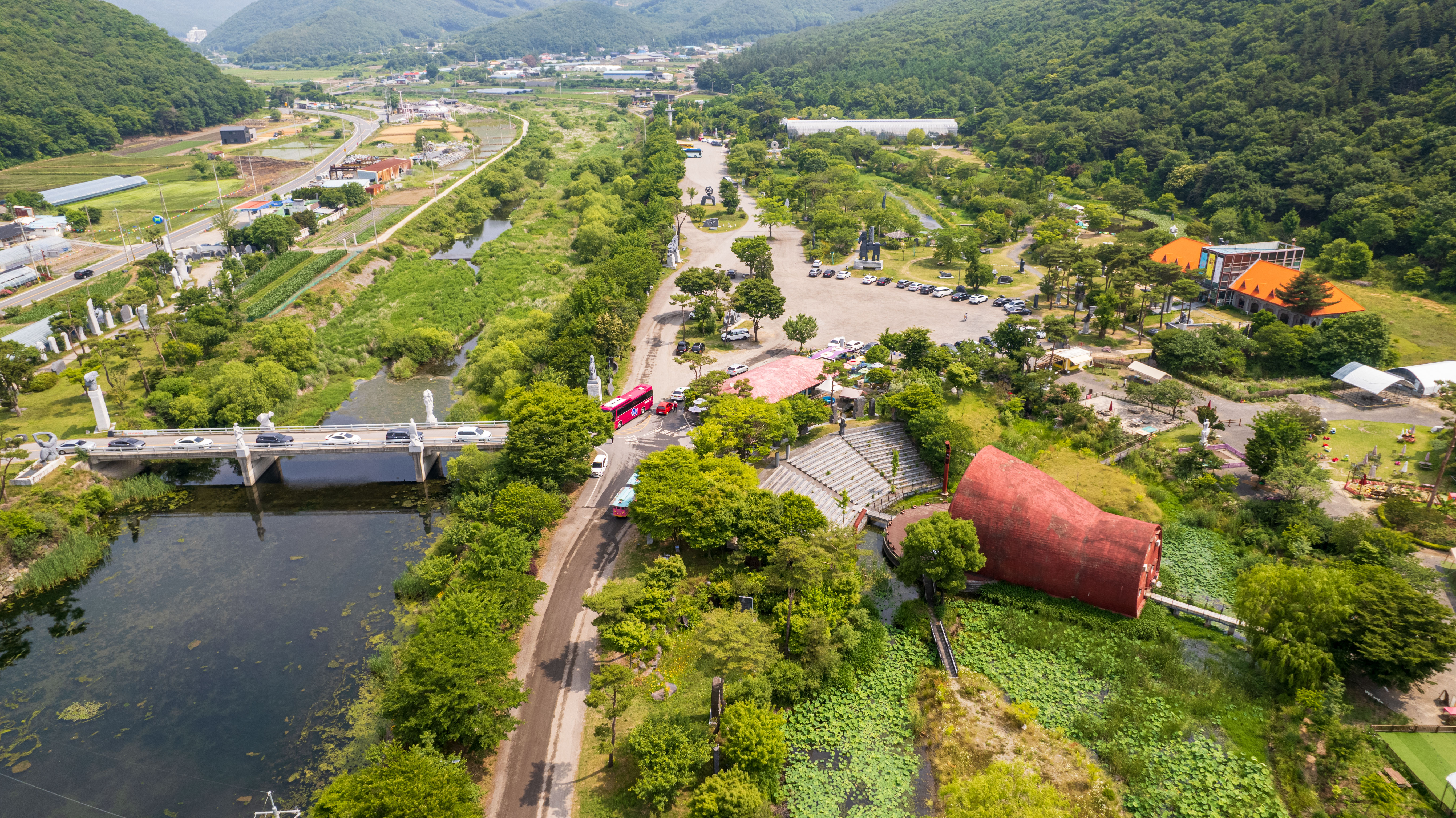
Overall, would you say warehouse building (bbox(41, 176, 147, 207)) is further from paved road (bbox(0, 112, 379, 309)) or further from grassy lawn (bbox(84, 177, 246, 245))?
paved road (bbox(0, 112, 379, 309))

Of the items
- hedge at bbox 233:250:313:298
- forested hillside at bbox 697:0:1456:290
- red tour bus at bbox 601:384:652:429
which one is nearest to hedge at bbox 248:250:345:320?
hedge at bbox 233:250:313:298

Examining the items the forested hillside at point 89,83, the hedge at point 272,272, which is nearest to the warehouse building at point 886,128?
the hedge at point 272,272

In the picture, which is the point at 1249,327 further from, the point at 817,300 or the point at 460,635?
the point at 460,635

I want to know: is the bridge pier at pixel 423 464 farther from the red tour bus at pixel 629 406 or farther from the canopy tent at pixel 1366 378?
the canopy tent at pixel 1366 378

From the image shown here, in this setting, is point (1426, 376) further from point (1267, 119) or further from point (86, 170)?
point (86, 170)

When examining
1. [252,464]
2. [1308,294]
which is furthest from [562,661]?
[1308,294]

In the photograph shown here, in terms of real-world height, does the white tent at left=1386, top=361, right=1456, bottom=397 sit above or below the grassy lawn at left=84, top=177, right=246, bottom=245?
below
